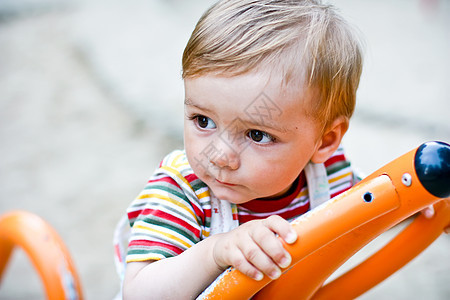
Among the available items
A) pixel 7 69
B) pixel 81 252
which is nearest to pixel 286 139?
pixel 81 252

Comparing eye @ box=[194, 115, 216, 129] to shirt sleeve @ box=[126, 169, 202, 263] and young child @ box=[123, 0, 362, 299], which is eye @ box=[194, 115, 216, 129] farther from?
shirt sleeve @ box=[126, 169, 202, 263]

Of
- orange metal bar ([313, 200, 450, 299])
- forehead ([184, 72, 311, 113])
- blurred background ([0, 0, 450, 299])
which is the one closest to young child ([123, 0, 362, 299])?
forehead ([184, 72, 311, 113])

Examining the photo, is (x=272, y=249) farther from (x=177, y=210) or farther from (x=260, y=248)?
(x=177, y=210)

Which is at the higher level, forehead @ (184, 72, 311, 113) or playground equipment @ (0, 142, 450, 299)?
→ forehead @ (184, 72, 311, 113)

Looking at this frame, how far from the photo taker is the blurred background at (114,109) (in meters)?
1.72

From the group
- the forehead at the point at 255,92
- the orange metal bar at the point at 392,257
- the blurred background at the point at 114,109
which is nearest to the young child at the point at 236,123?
the forehead at the point at 255,92

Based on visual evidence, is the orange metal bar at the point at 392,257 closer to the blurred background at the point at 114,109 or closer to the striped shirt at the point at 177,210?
the striped shirt at the point at 177,210

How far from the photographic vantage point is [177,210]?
2.44 feet

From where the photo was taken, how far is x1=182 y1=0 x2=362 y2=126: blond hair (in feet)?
2.15

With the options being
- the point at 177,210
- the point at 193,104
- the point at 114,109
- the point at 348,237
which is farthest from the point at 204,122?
the point at 114,109

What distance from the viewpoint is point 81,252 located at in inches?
67.4

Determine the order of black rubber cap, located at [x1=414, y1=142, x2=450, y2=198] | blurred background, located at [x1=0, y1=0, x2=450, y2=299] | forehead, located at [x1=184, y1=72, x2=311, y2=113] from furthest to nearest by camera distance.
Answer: blurred background, located at [x1=0, y1=0, x2=450, y2=299] < forehead, located at [x1=184, y1=72, x2=311, y2=113] < black rubber cap, located at [x1=414, y1=142, x2=450, y2=198]

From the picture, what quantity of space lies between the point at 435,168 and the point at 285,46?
253 millimetres

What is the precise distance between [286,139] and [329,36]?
0.16m
